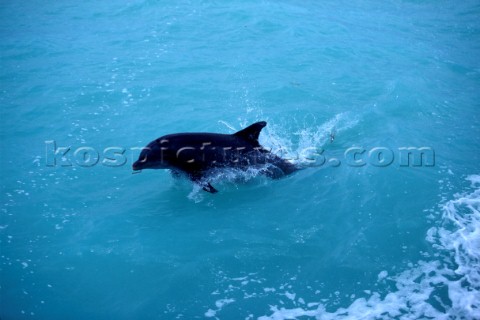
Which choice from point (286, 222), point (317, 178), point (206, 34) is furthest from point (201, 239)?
point (206, 34)

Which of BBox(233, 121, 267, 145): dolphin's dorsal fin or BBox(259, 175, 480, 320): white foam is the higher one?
BBox(233, 121, 267, 145): dolphin's dorsal fin

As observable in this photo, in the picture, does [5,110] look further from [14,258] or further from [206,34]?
[206,34]

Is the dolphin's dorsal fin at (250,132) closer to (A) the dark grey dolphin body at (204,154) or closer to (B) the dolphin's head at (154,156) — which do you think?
(A) the dark grey dolphin body at (204,154)

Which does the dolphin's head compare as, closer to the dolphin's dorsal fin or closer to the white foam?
the dolphin's dorsal fin

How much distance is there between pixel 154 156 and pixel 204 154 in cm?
96

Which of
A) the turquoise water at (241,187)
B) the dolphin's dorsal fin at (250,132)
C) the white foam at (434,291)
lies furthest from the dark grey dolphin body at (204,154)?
the white foam at (434,291)

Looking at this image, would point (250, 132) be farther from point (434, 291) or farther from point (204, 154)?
point (434, 291)

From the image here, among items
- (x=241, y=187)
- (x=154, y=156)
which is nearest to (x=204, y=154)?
(x=154, y=156)

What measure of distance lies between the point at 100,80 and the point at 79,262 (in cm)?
766

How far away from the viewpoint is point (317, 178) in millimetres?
8469

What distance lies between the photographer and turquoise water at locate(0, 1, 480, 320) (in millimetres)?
5949

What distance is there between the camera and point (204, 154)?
7418 millimetres

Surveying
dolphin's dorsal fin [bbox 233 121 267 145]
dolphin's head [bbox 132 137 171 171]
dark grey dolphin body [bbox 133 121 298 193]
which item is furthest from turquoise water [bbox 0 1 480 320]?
dolphin's head [bbox 132 137 171 171]

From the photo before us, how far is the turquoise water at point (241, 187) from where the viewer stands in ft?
19.5
